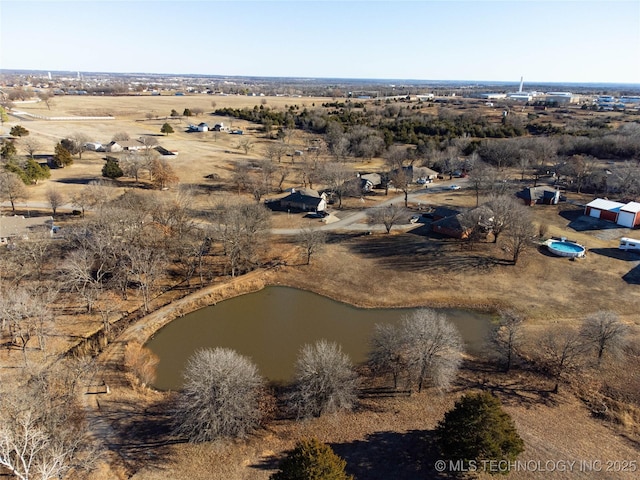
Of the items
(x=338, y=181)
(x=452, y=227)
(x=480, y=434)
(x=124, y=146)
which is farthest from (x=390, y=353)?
(x=124, y=146)

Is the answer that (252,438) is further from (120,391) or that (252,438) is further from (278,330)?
(278,330)

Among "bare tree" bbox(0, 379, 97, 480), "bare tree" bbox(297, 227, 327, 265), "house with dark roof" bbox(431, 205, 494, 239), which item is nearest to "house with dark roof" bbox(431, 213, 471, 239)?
"house with dark roof" bbox(431, 205, 494, 239)

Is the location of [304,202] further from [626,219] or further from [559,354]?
[626,219]

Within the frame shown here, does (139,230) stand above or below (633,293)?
above

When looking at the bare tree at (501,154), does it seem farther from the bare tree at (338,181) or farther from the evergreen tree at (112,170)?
the evergreen tree at (112,170)


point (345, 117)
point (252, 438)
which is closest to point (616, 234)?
point (252, 438)

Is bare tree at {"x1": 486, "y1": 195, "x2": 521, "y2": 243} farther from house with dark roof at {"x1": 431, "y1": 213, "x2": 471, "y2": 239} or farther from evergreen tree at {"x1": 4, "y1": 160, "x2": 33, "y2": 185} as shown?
evergreen tree at {"x1": 4, "y1": 160, "x2": 33, "y2": 185}

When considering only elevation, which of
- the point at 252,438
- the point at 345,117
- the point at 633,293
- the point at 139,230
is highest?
the point at 345,117

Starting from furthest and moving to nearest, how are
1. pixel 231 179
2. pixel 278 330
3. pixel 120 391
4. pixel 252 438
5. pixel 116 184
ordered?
1. pixel 231 179
2. pixel 116 184
3. pixel 278 330
4. pixel 120 391
5. pixel 252 438

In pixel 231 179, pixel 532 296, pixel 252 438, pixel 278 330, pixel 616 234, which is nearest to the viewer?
pixel 252 438
